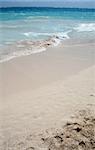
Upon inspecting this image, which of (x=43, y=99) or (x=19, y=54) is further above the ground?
(x=43, y=99)

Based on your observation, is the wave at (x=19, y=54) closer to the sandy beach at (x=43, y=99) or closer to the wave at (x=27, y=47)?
the wave at (x=27, y=47)

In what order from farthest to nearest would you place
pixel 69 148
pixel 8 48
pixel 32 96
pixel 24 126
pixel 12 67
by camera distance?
pixel 8 48, pixel 12 67, pixel 32 96, pixel 24 126, pixel 69 148

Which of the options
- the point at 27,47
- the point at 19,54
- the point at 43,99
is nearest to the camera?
the point at 43,99

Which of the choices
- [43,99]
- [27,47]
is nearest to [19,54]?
[27,47]

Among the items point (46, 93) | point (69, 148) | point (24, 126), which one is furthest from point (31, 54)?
point (69, 148)

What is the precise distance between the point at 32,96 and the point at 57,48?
5923mm

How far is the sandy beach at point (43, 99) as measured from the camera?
447cm

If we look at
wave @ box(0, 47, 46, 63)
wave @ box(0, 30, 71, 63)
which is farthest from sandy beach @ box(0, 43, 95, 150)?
wave @ box(0, 30, 71, 63)

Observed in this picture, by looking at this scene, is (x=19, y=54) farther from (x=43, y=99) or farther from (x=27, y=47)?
(x=43, y=99)

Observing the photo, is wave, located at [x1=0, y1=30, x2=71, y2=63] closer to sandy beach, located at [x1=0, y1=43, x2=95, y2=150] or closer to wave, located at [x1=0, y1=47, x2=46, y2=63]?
wave, located at [x1=0, y1=47, x2=46, y2=63]

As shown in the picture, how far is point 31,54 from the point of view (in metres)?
10.6

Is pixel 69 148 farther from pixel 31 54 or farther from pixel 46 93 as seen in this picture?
pixel 31 54

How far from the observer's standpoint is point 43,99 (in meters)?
5.98

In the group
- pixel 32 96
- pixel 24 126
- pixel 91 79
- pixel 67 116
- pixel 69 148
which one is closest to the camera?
pixel 69 148
